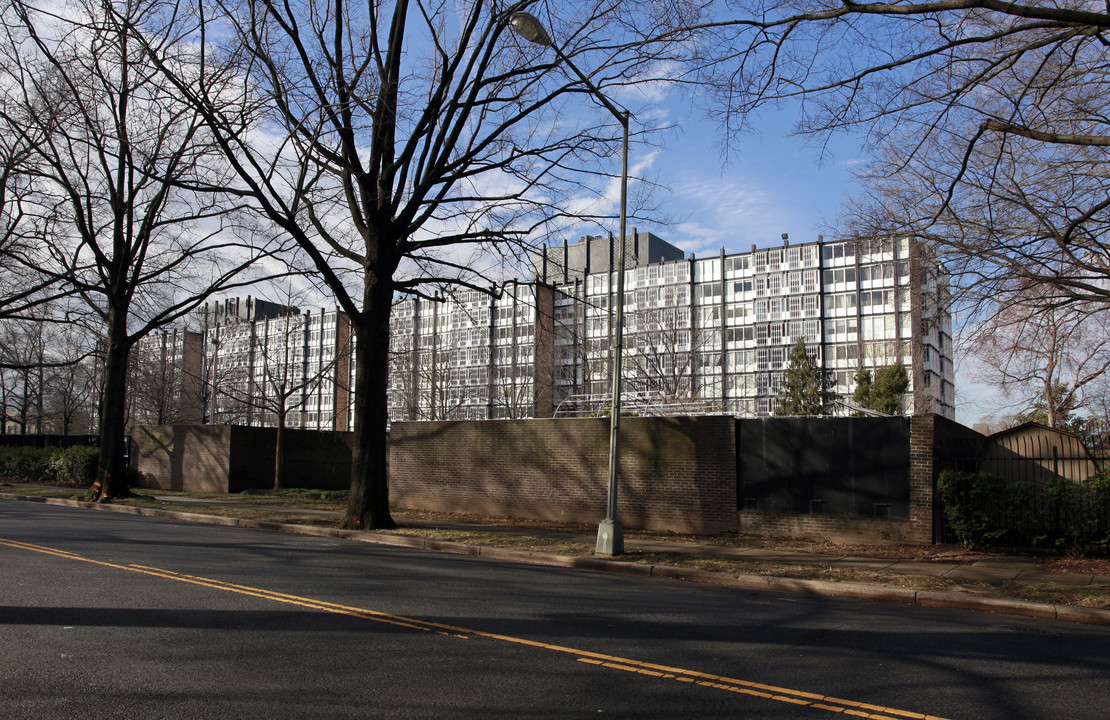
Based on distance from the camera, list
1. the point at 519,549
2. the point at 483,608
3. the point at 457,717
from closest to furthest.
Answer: the point at 457,717, the point at 483,608, the point at 519,549

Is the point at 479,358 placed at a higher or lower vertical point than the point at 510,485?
higher

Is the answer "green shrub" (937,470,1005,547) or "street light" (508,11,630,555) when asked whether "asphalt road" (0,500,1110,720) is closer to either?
"street light" (508,11,630,555)

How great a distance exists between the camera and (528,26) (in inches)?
478

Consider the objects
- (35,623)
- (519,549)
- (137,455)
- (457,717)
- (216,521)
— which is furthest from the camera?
(137,455)

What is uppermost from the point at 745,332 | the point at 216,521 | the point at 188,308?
the point at 745,332

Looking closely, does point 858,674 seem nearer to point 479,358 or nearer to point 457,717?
point 457,717

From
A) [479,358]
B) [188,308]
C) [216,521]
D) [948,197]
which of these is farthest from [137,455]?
[479,358]

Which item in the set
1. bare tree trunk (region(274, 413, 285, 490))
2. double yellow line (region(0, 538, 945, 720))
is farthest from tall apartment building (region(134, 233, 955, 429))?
double yellow line (region(0, 538, 945, 720))

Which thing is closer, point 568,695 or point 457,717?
point 457,717

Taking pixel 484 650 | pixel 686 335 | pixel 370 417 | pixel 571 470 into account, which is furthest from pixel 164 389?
pixel 484 650

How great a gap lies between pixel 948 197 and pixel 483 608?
10.1m

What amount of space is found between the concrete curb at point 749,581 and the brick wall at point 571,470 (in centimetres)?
439

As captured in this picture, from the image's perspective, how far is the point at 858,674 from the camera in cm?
590

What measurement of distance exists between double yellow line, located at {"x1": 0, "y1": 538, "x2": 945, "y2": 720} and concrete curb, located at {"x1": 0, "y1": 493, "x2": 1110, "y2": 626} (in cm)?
538
